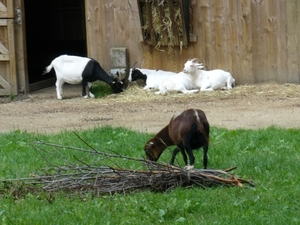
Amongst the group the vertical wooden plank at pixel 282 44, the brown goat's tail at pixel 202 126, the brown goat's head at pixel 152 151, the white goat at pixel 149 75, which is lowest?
the brown goat's head at pixel 152 151

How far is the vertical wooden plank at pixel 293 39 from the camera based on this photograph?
1351 cm

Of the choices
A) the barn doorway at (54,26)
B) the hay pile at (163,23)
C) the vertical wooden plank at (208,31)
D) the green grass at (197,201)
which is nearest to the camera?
the green grass at (197,201)

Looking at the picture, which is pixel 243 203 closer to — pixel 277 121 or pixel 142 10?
pixel 277 121

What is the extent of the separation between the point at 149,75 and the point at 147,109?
237cm

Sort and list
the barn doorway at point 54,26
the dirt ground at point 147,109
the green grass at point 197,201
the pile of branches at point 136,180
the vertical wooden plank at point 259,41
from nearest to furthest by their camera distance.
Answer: the green grass at point 197,201 → the pile of branches at point 136,180 → the dirt ground at point 147,109 → the vertical wooden plank at point 259,41 → the barn doorway at point 54,26

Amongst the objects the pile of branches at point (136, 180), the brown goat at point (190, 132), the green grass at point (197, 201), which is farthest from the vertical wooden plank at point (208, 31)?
the pile of branches at point (136, 180)

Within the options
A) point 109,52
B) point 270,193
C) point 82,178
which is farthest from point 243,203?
point 109,52

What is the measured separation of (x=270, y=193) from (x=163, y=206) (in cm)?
93

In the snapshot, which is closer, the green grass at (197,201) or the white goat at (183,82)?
the green grass at (197,201)

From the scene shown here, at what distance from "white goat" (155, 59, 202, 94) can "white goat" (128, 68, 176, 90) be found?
0.30 metres

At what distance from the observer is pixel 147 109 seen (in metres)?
12.1

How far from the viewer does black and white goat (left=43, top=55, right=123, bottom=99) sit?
14266 millimetres

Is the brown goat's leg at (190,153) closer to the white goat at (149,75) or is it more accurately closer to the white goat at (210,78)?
the white goat at (210,78)

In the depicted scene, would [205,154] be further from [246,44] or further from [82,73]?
[82,73]
